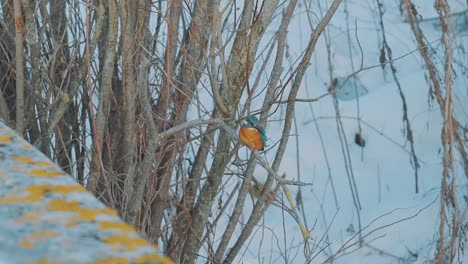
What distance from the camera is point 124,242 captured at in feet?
3.00

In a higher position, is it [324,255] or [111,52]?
[111,52]

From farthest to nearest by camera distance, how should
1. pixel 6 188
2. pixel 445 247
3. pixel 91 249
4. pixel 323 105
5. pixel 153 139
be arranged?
pixel 323 105, pixel 445 247, pixel 153 139, pixel 6 188, pixel 91 249

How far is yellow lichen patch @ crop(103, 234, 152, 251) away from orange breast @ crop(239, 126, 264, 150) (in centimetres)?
159

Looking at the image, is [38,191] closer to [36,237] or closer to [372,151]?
[36,237]

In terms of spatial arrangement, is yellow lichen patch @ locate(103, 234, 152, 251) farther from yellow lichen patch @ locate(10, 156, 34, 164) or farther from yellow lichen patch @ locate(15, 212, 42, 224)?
yellow lichen patch @ locate(10, 156, 34, 164)

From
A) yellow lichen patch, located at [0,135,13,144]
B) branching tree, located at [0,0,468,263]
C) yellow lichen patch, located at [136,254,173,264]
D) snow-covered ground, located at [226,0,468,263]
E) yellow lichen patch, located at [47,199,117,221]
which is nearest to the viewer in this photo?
yellow lichen patch, located at [136,254,173,264]

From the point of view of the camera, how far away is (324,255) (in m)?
4.71

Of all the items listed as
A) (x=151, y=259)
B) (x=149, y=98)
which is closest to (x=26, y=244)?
(x=151, y=259)

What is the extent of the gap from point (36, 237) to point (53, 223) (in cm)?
5

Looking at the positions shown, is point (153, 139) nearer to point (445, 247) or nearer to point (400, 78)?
point (445, 247)

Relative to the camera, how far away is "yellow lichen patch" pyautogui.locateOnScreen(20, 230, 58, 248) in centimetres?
88

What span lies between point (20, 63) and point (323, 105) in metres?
3.85

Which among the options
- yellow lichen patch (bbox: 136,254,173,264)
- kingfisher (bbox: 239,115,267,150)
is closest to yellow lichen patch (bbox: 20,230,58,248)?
yellow lichen patch (bbox: 136,254,173,264)

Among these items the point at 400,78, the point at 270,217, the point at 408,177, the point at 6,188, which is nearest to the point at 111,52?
the point at 6,188
